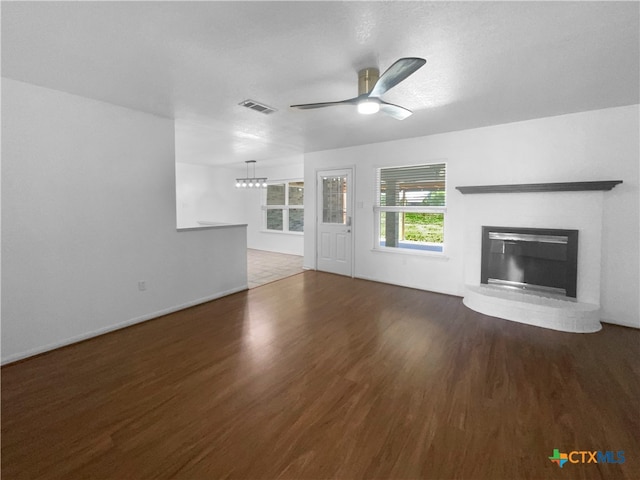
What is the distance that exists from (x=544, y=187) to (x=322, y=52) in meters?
3.20

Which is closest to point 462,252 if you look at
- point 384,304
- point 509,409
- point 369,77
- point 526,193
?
point 526,193

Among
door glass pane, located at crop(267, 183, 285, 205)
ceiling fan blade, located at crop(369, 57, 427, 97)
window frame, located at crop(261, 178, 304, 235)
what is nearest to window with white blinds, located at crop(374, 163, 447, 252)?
ceiling fan blade, located at crop(369, 57, 427, 97)

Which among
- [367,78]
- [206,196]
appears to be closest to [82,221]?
[367,78]

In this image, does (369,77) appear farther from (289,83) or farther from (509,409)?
(509,409)

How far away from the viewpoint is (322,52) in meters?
2.14

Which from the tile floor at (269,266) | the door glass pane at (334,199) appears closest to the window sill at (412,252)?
the door glass pane at (334,199)

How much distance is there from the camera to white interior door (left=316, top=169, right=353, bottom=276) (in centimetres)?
568

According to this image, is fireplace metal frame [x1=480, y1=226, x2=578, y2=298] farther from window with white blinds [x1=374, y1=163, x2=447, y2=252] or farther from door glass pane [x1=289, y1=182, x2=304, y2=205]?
door glass pane [x1=289, y1=182, x2=304, y2=205]

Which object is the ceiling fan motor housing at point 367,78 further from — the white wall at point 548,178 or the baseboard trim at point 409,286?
the baseboard trim at point 409,286

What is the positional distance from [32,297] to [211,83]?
261 cm

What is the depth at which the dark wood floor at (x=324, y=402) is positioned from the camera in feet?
5.10

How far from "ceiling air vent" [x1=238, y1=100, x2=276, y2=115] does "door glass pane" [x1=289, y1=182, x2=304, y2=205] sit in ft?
15.2

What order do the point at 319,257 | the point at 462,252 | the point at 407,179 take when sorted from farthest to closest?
the point at 319,257, the point at 407,179, the point at 462,252

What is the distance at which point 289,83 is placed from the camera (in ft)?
8.82
